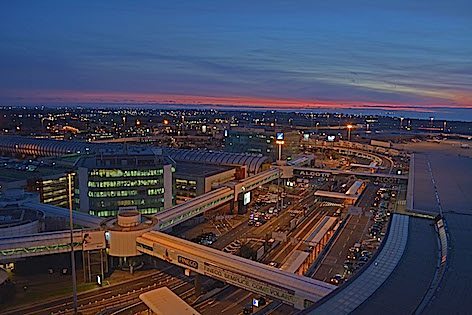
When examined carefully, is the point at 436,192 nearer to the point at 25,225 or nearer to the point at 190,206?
the point at 190,206

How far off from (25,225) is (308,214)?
99.1 ft

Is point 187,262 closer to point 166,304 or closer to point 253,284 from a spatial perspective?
point 166,304

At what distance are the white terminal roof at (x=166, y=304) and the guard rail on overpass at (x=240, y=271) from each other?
3.06m

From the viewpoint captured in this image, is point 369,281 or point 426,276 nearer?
point 369,281

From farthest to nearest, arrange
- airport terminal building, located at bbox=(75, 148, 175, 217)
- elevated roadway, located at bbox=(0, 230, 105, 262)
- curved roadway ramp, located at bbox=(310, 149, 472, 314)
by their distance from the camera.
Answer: airport terminal building, located at bbox=(75, 148, 175, 217), elevated roadway, located at bbox=(0, 230, 105, 262), curved roadway ramp, located at bbox=(310, 149, 472, 314)

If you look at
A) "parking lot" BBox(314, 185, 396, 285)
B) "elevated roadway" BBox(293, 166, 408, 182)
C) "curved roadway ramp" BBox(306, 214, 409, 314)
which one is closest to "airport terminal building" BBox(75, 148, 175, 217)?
"parking lot" BBox(314, 185, 396, 285)

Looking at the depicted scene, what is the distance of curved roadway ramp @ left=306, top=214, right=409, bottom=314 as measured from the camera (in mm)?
14164

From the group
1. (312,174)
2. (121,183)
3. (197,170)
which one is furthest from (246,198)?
(312,174)

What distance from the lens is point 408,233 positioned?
81.3 ft

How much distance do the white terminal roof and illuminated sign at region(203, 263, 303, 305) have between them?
2.97 meters

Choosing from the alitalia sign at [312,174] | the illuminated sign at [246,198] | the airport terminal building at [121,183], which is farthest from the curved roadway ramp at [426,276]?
the alitalia sign at [312,174]

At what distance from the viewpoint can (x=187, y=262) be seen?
23922mm

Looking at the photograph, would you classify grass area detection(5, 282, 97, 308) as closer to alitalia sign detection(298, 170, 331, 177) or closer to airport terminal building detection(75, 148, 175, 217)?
airport terminal building detection(75, 148, 175, 217)

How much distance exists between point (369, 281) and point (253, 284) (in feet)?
21.0
